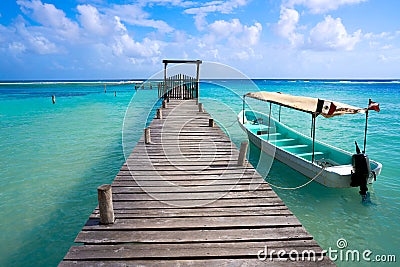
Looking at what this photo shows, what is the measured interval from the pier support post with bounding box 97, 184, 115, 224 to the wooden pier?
9cm

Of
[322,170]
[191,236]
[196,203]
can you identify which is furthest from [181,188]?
[322,170]

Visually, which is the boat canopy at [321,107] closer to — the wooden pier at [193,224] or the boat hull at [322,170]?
the boat hull at [322,170]

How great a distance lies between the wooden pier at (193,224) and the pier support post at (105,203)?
0.09 metres

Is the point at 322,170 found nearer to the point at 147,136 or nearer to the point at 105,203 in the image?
the point at 147,136

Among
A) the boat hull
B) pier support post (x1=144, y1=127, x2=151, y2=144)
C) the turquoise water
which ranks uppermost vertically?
pier support post (x1=144, y1=127, x2=151, y2=144)

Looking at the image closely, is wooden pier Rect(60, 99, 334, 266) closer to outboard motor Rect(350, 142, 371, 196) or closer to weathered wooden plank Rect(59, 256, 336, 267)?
weathered wooden plank Rect(59, 256, 336, 267)

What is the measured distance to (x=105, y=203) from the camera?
3.80 metres

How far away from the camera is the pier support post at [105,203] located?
3.75 meters

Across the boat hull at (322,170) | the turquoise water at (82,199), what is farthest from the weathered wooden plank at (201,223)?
the boat hull at (322,170)

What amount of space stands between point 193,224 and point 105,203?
4.15 feet

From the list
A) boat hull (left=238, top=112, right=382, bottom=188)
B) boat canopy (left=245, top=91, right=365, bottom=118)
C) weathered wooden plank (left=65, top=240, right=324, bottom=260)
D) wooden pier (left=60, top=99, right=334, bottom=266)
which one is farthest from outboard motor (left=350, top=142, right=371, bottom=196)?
weathered wooden plank (left=65, top=240, right=324, bottom=260)

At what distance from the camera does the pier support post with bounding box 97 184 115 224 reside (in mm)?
3754

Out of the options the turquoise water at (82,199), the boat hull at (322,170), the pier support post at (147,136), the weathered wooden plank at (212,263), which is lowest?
the turquoise water at (82,199)

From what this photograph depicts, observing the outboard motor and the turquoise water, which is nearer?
the turquoise water
